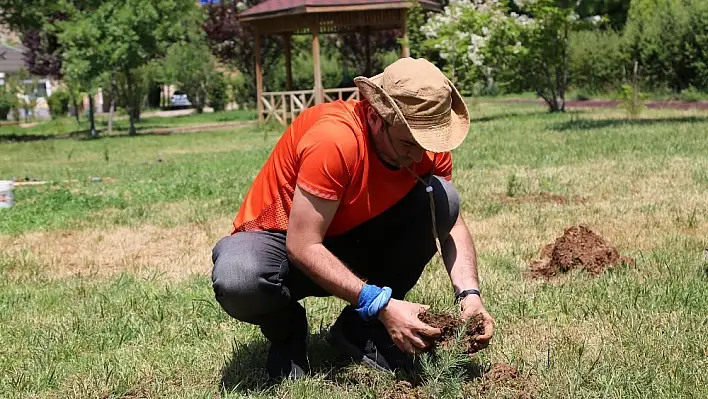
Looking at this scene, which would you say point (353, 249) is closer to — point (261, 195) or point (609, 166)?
point (261, 195)

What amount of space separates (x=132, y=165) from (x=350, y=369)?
9977 millimetres

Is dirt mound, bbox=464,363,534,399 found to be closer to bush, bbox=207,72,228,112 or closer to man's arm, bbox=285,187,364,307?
man's arm, bbox=285,187,364,307

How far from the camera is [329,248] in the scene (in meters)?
3.02

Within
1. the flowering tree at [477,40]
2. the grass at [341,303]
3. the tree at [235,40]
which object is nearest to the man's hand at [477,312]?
the grass at [341,303]

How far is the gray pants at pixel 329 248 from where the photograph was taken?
9.12ft

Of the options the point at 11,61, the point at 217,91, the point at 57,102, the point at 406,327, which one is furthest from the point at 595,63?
the point at 11,61

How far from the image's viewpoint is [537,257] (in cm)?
491

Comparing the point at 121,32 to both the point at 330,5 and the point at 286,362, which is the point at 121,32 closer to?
the point at 330,5

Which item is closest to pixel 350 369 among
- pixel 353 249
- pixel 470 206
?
pixel 353 249

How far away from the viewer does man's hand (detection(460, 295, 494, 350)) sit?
2.75m

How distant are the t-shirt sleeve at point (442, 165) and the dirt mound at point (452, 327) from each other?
0.67m

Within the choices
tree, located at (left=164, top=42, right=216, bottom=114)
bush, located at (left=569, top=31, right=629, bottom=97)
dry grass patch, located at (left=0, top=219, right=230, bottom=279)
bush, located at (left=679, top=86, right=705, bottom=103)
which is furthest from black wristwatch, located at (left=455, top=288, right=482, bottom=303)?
tree, located at (left=164, top=42, right=216, bottom=114)

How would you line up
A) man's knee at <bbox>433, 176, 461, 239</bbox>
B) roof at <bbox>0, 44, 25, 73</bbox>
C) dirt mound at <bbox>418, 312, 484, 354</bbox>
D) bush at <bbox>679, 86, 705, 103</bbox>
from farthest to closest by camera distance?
roof at <bbox>0, 44, 25, 73</bbox> < bush at <bbox>679, 86, 705, 103</bbox> < man's knee at <bbox>433, 176, 461, 239</bbox> < dirt mound at <bbox>418, 312, 484, 354</bbox>

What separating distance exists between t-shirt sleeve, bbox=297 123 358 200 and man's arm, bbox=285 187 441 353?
0.12 ft
